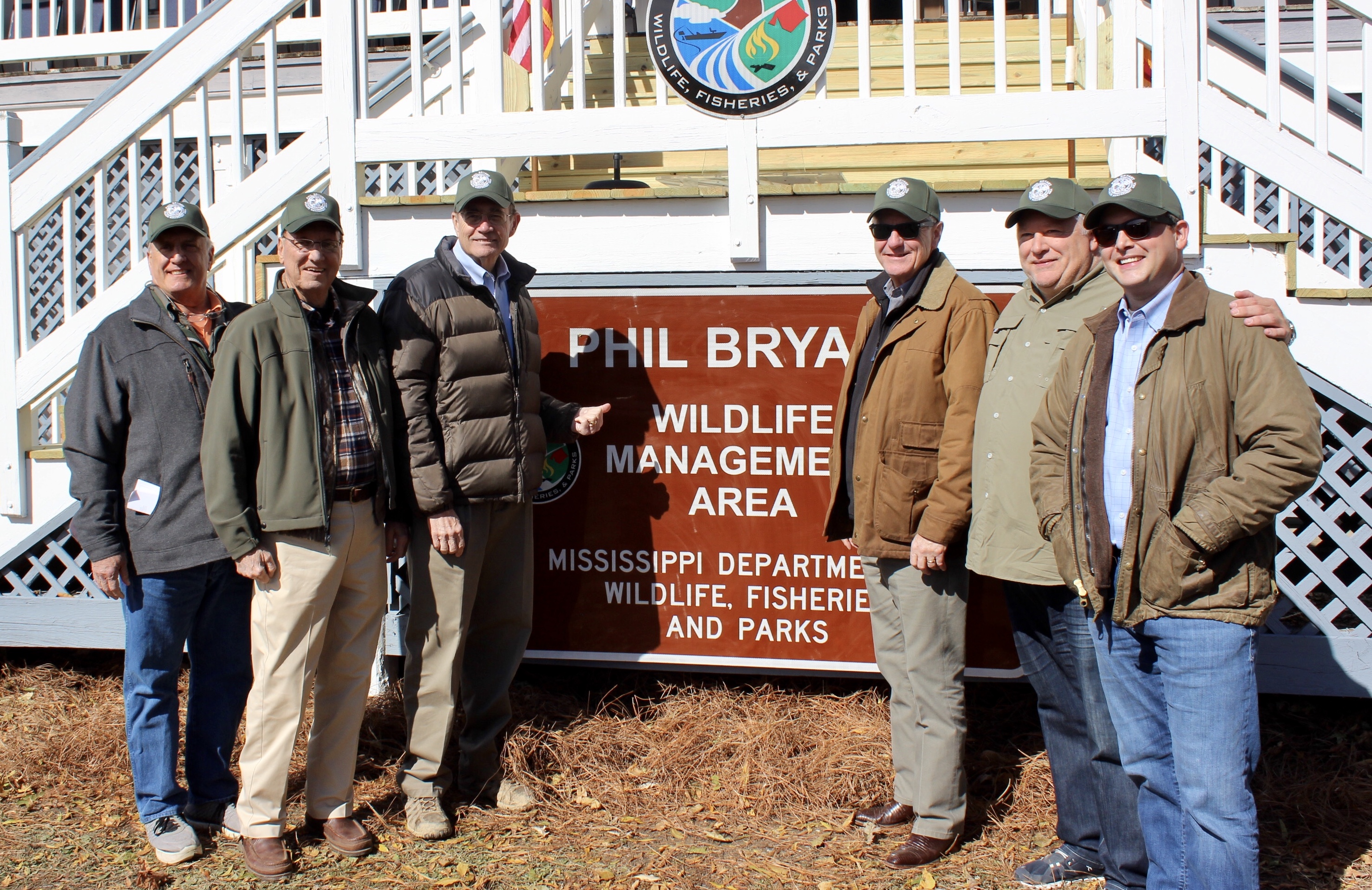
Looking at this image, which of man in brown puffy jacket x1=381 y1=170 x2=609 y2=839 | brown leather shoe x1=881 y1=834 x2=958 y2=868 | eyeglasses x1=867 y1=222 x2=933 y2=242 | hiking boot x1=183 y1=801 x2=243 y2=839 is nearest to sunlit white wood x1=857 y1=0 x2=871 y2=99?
eyeglasses x1=867 y1=222 x2=933 y2=242

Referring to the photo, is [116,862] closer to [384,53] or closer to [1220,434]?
[1220,434]

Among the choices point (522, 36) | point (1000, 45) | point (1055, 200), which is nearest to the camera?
point (1055, 200)

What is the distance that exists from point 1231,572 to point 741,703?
2309 millimetres

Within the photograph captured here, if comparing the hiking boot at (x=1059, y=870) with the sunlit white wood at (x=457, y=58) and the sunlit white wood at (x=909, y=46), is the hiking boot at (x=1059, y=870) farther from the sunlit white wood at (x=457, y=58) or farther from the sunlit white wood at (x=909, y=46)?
the sunlit white wood at (x=457, y=58)

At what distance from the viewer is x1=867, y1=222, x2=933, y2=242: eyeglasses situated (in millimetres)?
3207

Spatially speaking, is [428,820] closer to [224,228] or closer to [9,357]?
[224,228]

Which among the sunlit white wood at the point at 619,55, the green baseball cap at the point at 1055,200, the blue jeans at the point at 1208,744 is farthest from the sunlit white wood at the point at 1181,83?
the sunlit white wood at the point at 619,55

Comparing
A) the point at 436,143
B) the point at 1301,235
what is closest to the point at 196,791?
the point at 436,143

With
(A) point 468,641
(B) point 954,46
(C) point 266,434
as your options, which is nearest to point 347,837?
(A) point 468,641

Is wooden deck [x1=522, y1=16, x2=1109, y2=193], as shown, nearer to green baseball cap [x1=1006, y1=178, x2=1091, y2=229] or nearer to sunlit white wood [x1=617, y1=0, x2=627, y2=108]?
sunlit white wood [x1=617, y1=0, x2=627, y2=108]

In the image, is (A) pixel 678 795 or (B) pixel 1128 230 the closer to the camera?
(B) pixel 1128 230

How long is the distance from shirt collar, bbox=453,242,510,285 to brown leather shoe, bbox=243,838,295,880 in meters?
1.93

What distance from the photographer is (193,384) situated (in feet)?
10.8

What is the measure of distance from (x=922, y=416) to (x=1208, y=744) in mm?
1208
